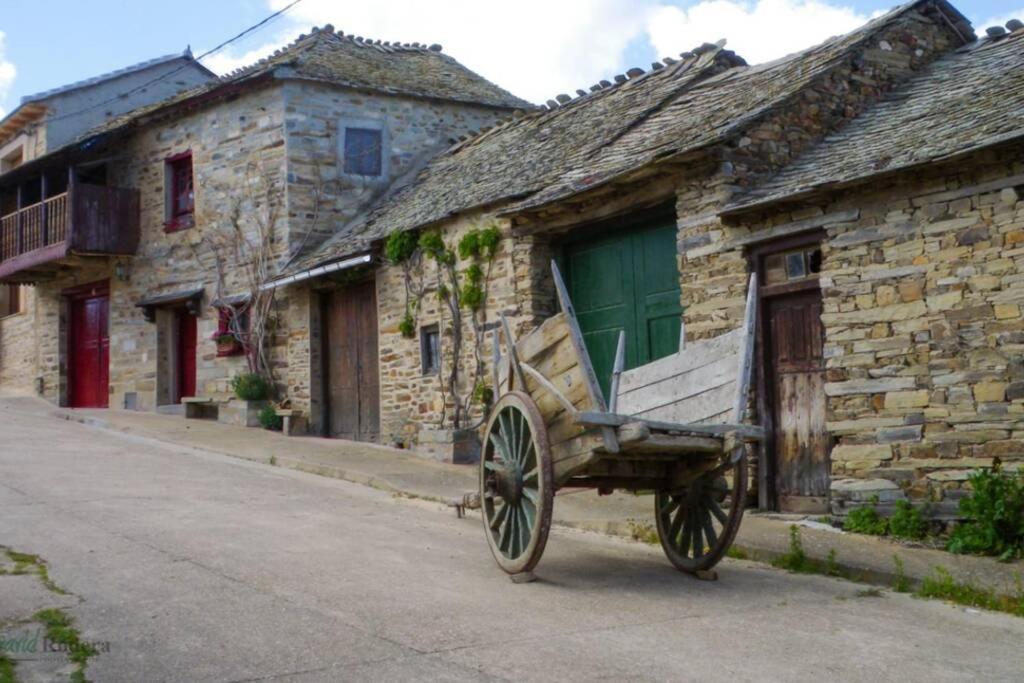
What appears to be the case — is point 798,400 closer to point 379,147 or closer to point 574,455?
point 574,455

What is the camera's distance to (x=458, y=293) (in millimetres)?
12625

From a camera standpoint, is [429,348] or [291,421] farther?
[291,421]

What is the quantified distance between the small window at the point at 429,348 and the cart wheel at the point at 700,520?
268 inches

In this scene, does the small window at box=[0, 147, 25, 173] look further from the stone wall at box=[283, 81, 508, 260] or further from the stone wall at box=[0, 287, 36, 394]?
the stone wall at box=[283, 81, 508, 260]

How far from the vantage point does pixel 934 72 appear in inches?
416

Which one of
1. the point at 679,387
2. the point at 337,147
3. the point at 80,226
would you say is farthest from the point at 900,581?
the point at 80,226

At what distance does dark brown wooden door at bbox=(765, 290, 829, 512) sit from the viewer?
8.79m

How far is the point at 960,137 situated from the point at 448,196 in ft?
24.4

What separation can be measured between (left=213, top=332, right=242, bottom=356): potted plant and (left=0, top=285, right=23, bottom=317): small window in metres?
9.08

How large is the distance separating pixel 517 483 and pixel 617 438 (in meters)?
0.93

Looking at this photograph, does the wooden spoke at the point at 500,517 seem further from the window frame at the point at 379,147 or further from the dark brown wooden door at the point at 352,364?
the window frame at the point at 379,147

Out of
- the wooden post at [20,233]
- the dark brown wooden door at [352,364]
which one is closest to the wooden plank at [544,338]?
the dark brown wooden door at [352,364]

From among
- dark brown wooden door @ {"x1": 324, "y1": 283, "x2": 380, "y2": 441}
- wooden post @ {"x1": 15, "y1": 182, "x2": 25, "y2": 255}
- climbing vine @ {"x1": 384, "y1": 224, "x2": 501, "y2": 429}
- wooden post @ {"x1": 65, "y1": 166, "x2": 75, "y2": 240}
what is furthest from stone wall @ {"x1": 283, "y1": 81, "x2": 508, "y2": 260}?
wooden post @ {"x1": 15, "y1": 182, "x2": 25, "y2": 255}

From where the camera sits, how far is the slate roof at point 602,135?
1008cm
